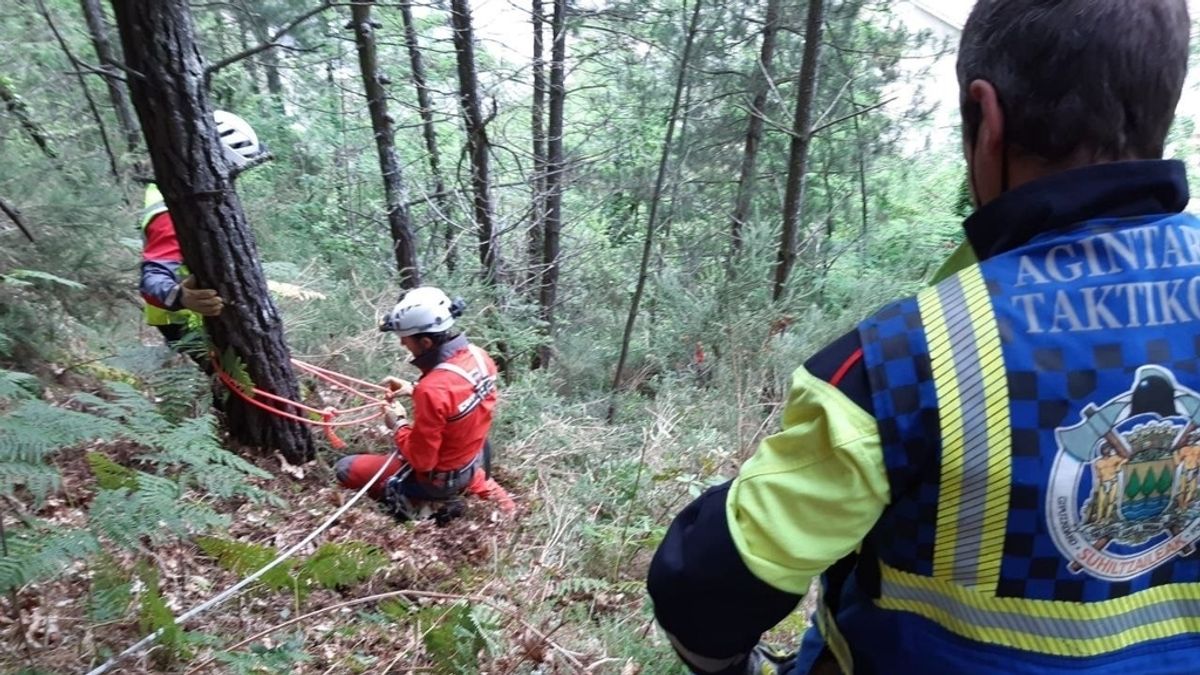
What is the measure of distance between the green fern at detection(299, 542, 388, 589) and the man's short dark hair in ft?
10.6

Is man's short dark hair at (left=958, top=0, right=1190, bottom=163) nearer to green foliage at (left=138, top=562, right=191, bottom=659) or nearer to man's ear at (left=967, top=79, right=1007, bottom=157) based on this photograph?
man's ear at (left=967, top=79, right=1007, bottom=157)

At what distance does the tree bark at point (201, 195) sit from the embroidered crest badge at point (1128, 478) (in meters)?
4.04

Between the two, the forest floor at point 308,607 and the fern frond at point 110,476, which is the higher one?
the fern frond at point 110,476

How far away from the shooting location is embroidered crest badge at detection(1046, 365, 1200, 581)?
1030mm

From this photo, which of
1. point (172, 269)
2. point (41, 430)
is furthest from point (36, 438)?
point (172, 269)

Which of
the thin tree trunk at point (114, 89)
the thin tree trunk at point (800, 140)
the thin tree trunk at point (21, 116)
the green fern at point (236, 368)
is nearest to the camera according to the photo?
the green fern at point (236, 368)

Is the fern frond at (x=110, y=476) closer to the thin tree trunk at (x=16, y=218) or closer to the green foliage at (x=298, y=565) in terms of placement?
the green foliage at (x=298, y=565)

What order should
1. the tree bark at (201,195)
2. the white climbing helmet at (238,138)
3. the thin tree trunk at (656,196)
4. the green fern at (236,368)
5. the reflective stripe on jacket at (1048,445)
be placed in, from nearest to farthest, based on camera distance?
the reflective stripe on jacket at (1048,445), the tree bark at (201,195), the green fern at (236,368), the white climbing helmet at (238,138), the thin tree trunk at (656,196)

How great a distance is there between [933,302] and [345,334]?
686cm

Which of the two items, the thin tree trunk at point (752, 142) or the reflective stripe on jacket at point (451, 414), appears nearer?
the reflective stripe on jacket at point (451, 414)

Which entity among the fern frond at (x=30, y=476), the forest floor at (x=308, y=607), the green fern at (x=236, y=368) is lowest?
the forest floor at (x=308, y=607)

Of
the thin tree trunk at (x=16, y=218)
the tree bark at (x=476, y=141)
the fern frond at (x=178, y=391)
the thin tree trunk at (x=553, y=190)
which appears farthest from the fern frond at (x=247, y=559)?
the thin tree trunk at (x=553, y=190)

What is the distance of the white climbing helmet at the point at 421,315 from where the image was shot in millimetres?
5438

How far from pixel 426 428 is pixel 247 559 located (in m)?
2.05
